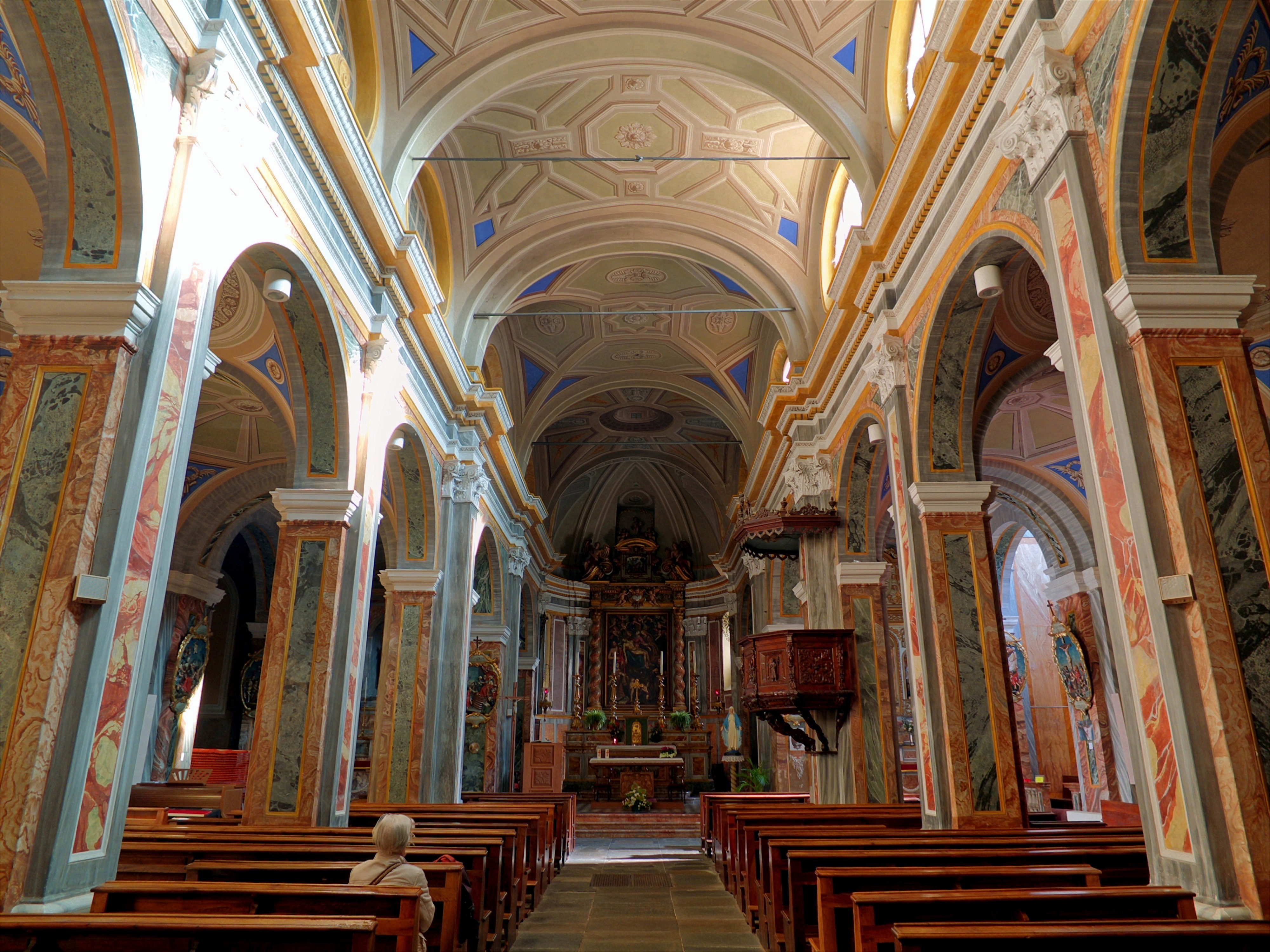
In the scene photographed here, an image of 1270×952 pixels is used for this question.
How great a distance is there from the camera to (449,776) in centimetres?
1132

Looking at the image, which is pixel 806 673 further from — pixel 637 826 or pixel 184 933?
pixel 184 933

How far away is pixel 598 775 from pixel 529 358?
1021cm

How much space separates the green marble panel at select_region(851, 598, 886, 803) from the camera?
32.8 ft

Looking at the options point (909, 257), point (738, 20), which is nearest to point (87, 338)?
point (909, 257)

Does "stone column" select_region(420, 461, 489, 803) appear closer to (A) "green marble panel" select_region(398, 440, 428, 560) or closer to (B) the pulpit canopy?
(A) "green marble panel" select_region(398, 440, 428, 560)

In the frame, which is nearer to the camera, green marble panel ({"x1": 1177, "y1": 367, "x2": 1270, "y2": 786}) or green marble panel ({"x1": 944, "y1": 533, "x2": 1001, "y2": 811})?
green marble panel ({"x1": 1177, "y1": 367, "x2": 1270, "y2": 786})

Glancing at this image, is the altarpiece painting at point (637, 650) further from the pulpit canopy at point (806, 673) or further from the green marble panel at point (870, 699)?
the green marble panel at point (870, 699)

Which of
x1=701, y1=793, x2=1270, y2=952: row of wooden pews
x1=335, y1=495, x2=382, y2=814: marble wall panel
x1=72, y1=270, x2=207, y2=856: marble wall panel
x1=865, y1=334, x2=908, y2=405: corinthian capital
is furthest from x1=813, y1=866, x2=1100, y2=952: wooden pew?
x1=865, y1=334, x2=908, y2=405: corinthian capital

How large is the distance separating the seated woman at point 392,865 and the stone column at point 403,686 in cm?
704

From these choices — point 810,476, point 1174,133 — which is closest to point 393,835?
point 1174,133

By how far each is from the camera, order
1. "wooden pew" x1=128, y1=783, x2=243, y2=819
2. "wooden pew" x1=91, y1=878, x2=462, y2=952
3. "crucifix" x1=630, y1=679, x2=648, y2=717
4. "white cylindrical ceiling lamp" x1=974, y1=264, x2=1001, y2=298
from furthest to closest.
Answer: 1. "crucifix" x1=630, y1=679, x2=648, y2=717
2. "wooden pew" x1=128, y1=783, x2=243, y2=819
3. "white cylindrical ceiling lamp" x1=974, y1=264, x2=1001, y2=298
4. "wooden pew" x1=91, y1=878, x2=462, y2=952

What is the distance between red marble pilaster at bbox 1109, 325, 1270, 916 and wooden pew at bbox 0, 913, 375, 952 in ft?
11.8

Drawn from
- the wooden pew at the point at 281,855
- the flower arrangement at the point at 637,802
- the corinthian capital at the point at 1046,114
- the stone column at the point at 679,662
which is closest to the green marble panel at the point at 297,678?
the wooden pew at the point at 281,855

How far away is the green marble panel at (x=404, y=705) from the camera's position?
10789 millimetres
